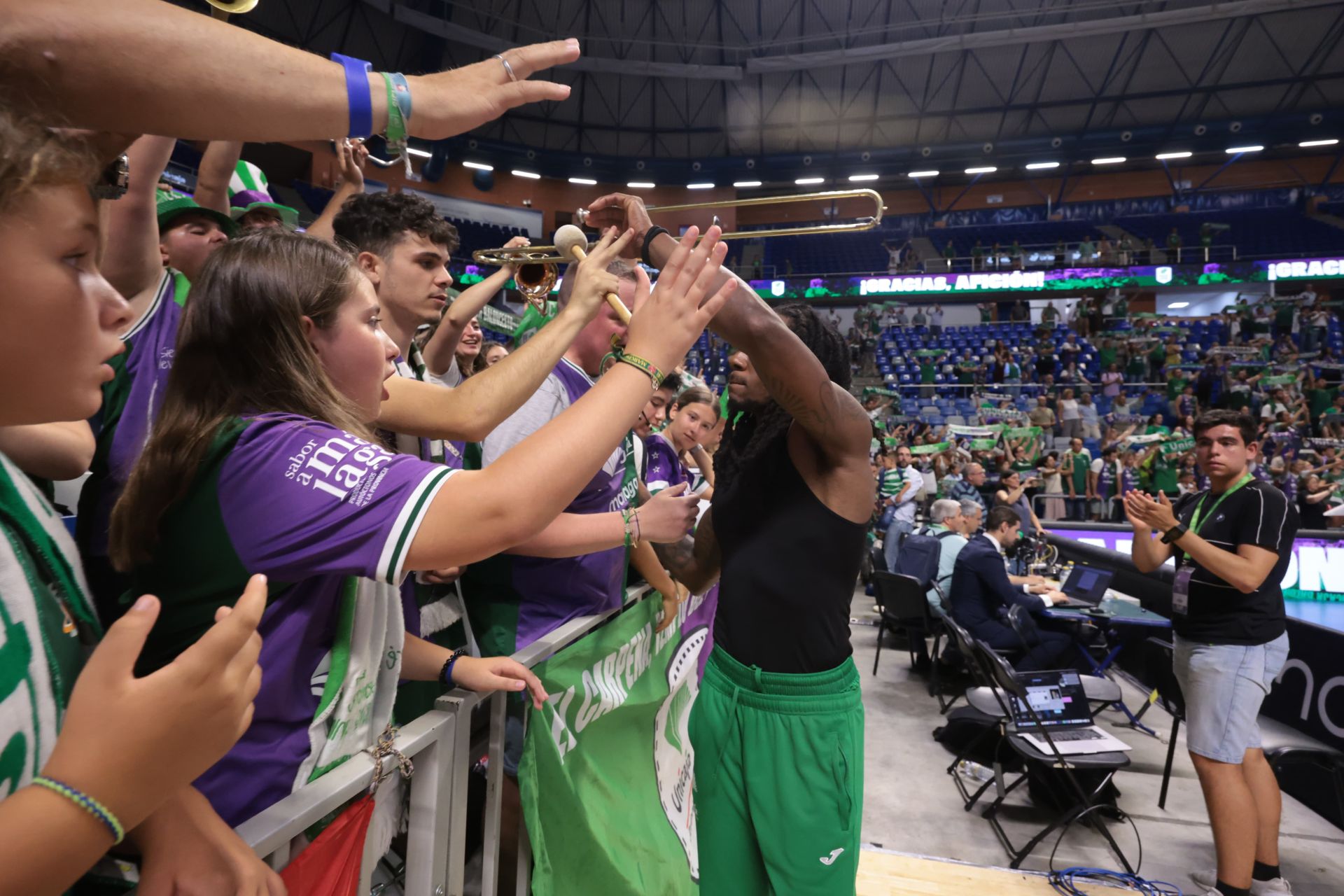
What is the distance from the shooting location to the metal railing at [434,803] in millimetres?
1089

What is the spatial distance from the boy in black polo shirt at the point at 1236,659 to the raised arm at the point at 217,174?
423cm

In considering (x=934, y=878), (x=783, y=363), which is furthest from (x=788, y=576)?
(x=934, y=878)

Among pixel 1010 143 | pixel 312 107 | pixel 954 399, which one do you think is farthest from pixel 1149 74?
pixel 312 107

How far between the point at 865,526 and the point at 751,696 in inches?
24.6

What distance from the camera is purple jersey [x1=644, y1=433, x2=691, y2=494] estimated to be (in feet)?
11.4

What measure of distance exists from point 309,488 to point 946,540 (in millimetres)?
6385

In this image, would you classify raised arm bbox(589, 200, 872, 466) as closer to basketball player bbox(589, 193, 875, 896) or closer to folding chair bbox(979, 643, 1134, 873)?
basketball player bbox(589, 193, 875, 896)

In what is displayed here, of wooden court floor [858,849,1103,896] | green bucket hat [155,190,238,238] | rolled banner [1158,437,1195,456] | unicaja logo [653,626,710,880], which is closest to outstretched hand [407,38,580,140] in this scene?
green bucket hat [155,190,238,238]

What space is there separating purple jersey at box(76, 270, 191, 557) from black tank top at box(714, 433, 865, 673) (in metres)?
1.55

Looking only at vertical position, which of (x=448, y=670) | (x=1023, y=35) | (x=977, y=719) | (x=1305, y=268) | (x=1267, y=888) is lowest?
(x=1267, y=888)

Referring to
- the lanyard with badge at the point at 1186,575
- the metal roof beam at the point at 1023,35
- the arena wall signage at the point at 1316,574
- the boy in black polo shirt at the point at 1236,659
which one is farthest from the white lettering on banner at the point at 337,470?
the metal roof beam at the point at 1023,35

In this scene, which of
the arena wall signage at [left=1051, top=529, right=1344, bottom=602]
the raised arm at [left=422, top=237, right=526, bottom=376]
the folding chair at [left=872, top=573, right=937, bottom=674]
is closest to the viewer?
the raised arm at [left=422, top=237, right=526, bottom=376]

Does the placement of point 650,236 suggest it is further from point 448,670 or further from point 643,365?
point 448,670

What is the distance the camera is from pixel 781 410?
7.85ft
